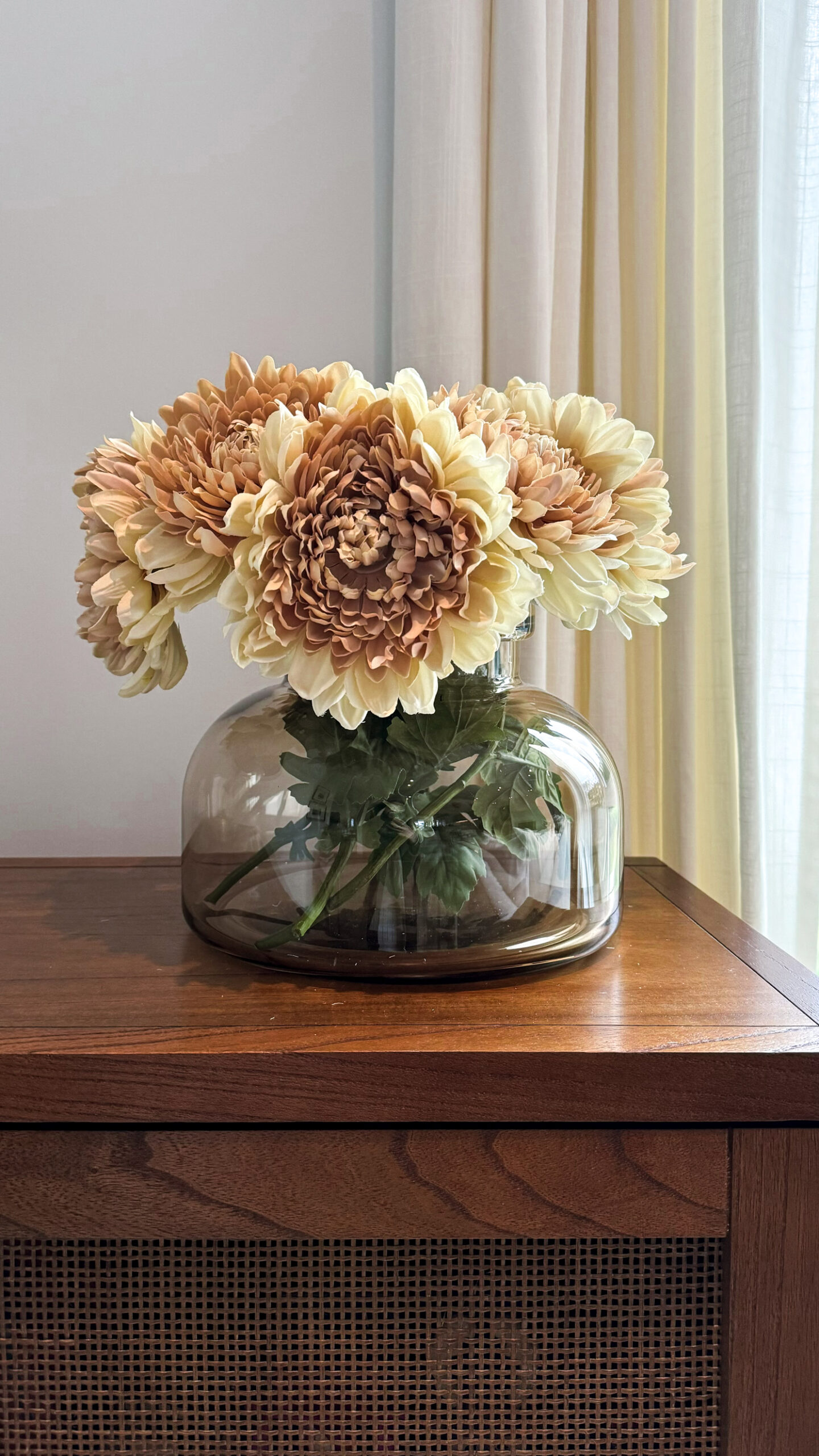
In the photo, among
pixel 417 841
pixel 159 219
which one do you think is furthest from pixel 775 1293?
pixel 159 219

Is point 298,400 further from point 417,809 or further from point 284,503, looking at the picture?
point 417,809

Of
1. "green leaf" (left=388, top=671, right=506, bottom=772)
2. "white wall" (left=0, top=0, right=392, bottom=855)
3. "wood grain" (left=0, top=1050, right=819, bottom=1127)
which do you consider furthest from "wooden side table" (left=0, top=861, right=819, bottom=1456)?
"white wall" (left=0, top=0, right=392, bottom=855)

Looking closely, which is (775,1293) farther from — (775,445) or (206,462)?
(775,445)

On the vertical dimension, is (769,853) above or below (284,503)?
below

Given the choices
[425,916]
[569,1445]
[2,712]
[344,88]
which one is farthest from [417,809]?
[344,88]

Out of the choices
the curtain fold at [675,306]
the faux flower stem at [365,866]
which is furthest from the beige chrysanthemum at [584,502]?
the curtain fold at [675,306]

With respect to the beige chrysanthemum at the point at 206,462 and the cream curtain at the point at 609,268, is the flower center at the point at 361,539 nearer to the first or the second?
the beige chrysanthemum at the point at 206,462

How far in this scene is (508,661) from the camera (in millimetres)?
647

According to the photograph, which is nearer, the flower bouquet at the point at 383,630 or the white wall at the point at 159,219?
the flower bouquet at the point at 383,630

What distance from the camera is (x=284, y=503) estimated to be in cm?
49

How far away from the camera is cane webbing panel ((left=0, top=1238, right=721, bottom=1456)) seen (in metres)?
0.52

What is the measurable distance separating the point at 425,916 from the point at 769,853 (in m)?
0.63

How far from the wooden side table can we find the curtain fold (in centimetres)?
49

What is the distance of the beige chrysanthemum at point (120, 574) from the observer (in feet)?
1.78
